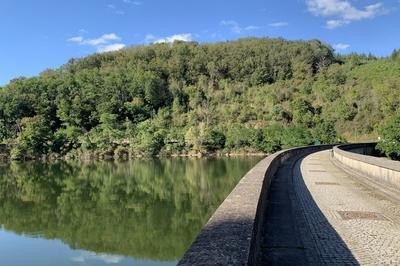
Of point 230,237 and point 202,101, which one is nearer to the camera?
point 230,237

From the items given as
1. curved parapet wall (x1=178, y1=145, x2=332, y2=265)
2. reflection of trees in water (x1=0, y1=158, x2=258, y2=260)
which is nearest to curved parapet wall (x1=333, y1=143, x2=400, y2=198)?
curved parapet wall (x1=178, y1=145, x2=332, y2=265)

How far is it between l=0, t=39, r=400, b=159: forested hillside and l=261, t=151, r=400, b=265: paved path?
101 feet

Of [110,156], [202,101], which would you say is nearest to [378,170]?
[110,156]

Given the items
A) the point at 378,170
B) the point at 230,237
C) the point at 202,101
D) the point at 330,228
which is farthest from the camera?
the point at 202,101

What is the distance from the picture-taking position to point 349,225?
10.0 m

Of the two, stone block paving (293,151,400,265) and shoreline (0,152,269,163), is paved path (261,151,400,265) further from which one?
shoreline (0,152,269,163)

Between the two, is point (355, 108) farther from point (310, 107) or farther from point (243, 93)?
point (243, 93)

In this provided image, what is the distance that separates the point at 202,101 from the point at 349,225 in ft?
390

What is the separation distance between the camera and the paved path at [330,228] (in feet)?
24.9

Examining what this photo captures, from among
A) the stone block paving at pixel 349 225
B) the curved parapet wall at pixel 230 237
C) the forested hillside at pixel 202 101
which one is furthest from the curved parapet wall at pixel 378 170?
the forested hillside at pixel 202 101

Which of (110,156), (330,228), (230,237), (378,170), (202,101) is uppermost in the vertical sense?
(202,101)

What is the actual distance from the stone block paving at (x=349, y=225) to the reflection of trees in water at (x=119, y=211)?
18.4 feet

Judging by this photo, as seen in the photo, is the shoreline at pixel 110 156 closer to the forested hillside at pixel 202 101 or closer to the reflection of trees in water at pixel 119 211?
the forested hillside at pixel 202 101

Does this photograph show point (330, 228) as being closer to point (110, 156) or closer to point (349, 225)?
point (349, 225)
